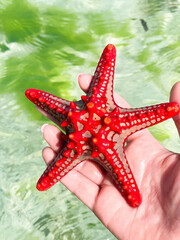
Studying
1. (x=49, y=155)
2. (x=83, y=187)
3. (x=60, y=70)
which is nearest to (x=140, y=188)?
(x=83, y=187)

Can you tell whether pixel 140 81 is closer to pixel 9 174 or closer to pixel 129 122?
pixel 129 122

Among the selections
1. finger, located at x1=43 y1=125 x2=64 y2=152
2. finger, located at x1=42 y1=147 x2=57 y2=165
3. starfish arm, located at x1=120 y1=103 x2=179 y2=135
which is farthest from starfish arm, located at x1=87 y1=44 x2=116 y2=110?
finger, located at x1=42 y1=147 x2=57 y2=165

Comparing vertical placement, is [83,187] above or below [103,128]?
below

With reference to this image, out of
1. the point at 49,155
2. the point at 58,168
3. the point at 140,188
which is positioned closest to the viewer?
the point at 58,168

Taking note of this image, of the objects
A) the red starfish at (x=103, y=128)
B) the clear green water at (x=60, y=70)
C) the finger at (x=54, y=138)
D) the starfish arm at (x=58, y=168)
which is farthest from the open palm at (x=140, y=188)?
the clear green water at (x=60, y=70)

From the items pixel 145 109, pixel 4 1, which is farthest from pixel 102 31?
pixel 145 109

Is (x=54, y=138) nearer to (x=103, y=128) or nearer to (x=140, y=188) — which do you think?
(x=103, y=128)
